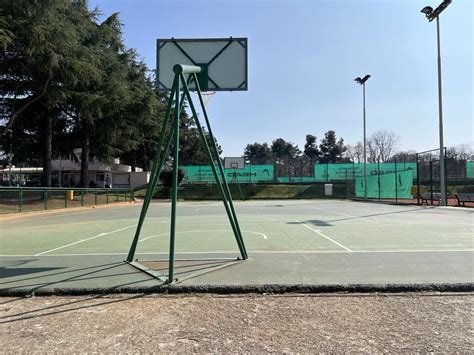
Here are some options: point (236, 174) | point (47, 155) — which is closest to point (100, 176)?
point (236, 174)

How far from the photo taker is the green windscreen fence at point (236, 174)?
2294 inches

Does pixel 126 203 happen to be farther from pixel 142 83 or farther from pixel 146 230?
pixel 146 230

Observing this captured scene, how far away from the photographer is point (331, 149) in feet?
326

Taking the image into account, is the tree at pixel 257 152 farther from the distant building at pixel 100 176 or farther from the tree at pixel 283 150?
the distant building at pixel 100 176

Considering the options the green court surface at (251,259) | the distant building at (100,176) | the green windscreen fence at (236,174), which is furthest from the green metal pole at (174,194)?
the distant building at (100,176)

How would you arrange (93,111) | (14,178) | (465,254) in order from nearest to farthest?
(465,254), (93,111), (14,178)

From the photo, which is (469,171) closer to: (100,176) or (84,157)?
(84,157)

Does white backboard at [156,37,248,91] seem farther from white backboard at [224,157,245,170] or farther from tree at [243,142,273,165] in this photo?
tree at [243,142,273,165]

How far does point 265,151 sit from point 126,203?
70.8 meters

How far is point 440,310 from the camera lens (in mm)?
4891

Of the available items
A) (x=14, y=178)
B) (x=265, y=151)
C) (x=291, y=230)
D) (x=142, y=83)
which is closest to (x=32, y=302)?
(x=291, y=230)

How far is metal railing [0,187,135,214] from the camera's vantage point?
21.2 m

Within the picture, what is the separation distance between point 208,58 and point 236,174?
5007cm

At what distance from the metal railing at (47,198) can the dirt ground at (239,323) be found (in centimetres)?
1796
